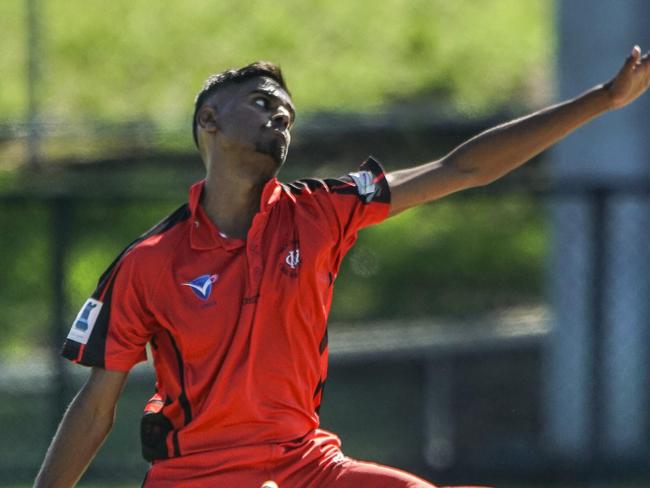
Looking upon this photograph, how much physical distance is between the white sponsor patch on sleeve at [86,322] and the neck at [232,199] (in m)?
0.40

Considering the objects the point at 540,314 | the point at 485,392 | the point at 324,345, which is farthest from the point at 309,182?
the point at 540,314

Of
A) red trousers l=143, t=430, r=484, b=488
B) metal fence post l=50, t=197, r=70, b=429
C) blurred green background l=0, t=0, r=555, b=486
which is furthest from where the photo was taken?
blurred green background l=0, t=0, r=555, b=486

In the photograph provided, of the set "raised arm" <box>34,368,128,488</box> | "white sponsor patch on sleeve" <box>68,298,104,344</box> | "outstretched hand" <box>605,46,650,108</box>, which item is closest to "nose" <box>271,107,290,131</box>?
"white sponsor patch on sleeve" <box>68,298,104,344</box>

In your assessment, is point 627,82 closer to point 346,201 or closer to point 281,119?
point 346,201

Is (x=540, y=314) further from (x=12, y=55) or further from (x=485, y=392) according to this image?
(x=12, y=55)

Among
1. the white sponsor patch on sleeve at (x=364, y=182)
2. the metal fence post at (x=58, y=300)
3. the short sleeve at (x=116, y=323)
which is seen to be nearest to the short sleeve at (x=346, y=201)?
the white sponsor patch on sleeve at (x=364, y=182)

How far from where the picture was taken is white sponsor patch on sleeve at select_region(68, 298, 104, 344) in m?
3.89

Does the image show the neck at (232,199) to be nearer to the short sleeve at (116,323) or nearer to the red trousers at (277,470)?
the short sleeve at (116,323)

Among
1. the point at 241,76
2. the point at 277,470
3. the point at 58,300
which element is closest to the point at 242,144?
the point at 241,76

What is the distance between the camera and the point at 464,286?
11773mm

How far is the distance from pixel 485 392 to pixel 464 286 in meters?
1.99

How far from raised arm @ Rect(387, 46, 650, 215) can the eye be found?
1.43 ft

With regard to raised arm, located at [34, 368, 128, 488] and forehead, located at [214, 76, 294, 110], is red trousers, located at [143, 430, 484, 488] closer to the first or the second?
raised arm, located at [34, 368, 128, 488]

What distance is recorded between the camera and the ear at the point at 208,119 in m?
3.98
